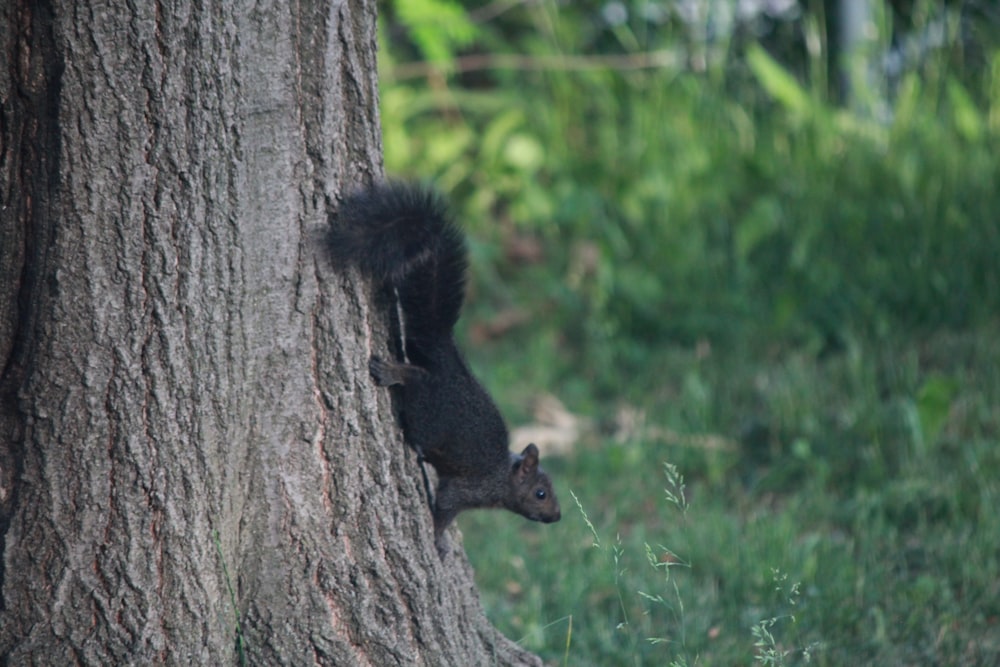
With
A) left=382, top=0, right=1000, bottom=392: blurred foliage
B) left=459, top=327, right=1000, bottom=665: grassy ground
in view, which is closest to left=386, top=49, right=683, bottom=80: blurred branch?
left=382, top=0, right=1000, bottom=392: blurred foliage

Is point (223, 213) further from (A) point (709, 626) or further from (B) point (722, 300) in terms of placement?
(B) point (722, 300)

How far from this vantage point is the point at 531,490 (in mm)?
3217

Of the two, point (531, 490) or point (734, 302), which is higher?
point (734, 302)

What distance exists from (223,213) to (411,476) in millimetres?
756

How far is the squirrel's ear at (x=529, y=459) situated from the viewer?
3.12m

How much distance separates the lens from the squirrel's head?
3150 mm

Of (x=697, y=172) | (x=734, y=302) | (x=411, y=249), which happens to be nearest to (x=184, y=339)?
(x=411, y=249)

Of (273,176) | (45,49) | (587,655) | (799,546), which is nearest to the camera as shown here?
(45,49)

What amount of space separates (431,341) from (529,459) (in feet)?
2.14

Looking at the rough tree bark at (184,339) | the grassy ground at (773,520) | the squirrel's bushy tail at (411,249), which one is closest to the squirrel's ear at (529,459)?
the grassy ground at (773,520)

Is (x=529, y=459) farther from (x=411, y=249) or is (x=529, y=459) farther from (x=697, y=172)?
(x=697, y=172)

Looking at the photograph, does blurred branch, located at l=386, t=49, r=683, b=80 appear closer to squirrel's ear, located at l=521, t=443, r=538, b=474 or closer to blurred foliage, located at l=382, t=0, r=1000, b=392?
blurred foliage, located at l=382, t=0, r=1000, b=392

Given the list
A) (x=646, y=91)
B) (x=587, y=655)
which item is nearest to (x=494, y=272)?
(x=646, y=91)

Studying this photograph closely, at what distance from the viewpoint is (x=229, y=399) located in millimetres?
2215
